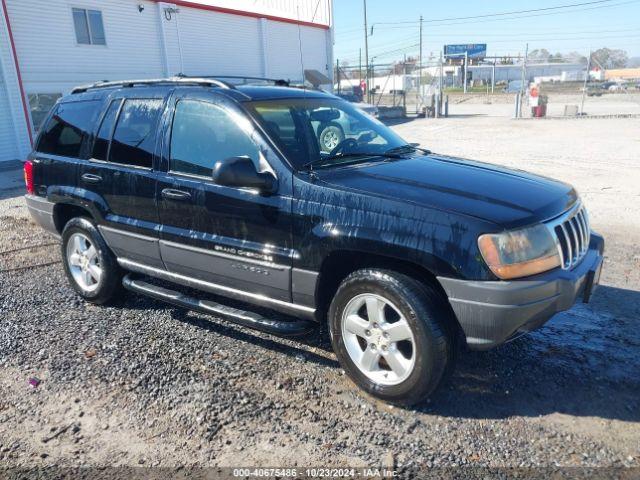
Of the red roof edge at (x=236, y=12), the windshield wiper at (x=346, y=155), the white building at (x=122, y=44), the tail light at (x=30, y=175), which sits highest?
the red roof edge at (x=236, y=12)

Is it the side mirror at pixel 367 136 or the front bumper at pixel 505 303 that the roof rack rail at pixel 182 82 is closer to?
the side mirror at pixel 367 136

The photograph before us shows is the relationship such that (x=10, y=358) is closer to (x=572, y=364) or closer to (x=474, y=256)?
(x=474, y=256)

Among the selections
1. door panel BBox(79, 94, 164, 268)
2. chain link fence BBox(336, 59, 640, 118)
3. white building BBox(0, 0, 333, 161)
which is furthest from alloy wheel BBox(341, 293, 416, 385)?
chain link fence BBox(336, 59, 640, 118)

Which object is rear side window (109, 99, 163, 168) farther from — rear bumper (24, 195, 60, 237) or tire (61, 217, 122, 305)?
rear bumper (24, 195, 60, 237)

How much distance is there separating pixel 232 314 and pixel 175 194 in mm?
992

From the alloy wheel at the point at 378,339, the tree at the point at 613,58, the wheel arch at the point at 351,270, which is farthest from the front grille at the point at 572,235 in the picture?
the tree at the point at 613,58

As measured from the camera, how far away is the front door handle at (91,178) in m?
4.65

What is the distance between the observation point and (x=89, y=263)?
5.01 metres

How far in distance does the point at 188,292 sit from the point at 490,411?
2955 millimetres

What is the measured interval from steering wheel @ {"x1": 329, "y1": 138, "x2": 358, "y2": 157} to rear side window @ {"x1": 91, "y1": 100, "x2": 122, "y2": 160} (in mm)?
1998

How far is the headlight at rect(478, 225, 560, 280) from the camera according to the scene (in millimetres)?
2908

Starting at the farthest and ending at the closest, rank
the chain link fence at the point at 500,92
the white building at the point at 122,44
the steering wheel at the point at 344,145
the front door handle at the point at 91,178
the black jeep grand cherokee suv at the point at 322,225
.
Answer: the chain link fence at the point at 500,92 < the white building at the point at 122,44 < the front door handle at the point at 91,178 < the steering wheel at the point at 344,145 < the black jeep grand cherokee suv at the point at 322,225

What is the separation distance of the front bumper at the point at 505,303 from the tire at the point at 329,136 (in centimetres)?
147

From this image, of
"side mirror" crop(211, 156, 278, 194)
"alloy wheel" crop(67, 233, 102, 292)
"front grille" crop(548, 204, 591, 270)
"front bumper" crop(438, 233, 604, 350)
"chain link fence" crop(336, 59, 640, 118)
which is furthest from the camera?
"chain link fence" crop(336, 59, 640, 118)
